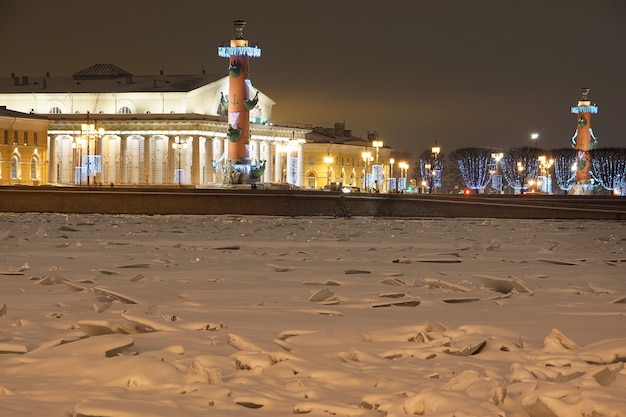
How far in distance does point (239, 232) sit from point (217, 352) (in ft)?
55.4

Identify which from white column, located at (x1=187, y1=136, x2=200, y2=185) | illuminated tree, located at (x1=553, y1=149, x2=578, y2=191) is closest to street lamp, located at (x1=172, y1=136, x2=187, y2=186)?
white column, located at (x1=187, y1=136, x2=200, y2=185)

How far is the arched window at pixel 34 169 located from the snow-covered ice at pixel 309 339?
238 feet

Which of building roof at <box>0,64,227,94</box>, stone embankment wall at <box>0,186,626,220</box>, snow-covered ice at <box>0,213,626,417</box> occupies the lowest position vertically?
snow-covered ice at <box>0,213,626,417</box>

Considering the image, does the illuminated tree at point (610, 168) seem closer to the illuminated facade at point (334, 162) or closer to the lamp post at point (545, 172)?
the lamp post at point (545, 172)

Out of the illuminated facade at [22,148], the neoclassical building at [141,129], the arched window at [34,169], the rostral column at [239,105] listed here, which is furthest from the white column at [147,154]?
the rostral column at [239,105]

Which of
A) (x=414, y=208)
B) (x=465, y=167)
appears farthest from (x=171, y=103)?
(x=414, y=208)

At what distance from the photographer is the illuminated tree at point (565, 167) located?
92.4 metres

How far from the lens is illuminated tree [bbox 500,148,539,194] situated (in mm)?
91688

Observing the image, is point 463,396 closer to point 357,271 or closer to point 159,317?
point 159,317

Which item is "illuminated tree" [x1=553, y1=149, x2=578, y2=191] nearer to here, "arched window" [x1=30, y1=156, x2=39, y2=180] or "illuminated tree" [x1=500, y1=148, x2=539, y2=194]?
"illuminated tree" [x1=500, y1=148, x2=539, y2=194]

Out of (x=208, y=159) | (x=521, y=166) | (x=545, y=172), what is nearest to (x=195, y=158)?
(x=208, y=159)

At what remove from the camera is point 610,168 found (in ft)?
271

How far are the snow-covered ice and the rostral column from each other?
154 ft

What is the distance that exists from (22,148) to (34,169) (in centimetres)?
211
